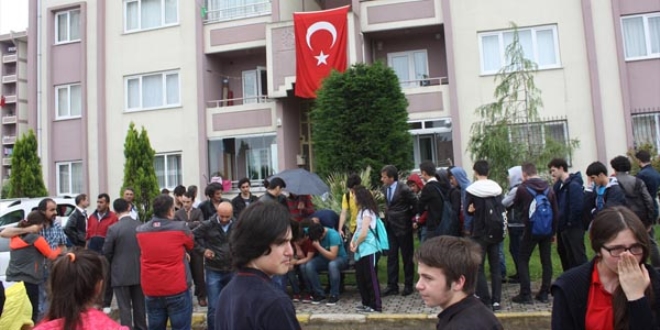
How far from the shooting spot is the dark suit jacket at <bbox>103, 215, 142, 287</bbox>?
21.6 ft

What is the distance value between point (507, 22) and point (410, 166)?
21.2 ft

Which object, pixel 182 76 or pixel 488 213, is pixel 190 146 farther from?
pixel 488 213

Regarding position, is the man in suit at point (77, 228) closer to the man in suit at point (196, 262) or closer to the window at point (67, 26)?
the man in suit at point (196, 262)

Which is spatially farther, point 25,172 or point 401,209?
point 25,172

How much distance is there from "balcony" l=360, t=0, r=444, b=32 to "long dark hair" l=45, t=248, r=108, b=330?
16230 mm

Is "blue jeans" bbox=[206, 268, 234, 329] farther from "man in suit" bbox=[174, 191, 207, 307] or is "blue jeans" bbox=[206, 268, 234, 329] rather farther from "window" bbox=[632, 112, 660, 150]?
"window" bbox=[632, 112, 660, 150]

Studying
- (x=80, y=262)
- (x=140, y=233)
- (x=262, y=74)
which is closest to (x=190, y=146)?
(x=262, y=74)

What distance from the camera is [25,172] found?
61.2 feet

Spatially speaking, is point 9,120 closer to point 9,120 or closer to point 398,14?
point 9,120

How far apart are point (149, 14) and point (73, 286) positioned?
2021 centimetres

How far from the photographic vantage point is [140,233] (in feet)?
19.5

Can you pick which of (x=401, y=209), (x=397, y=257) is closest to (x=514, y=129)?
(x=401, y=209)

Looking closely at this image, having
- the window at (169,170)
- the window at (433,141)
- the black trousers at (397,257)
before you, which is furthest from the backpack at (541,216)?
the window at (169,170)

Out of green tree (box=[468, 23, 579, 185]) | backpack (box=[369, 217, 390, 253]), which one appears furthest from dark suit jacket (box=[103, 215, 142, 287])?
green tree (box=[468, 23, 579, 185])
